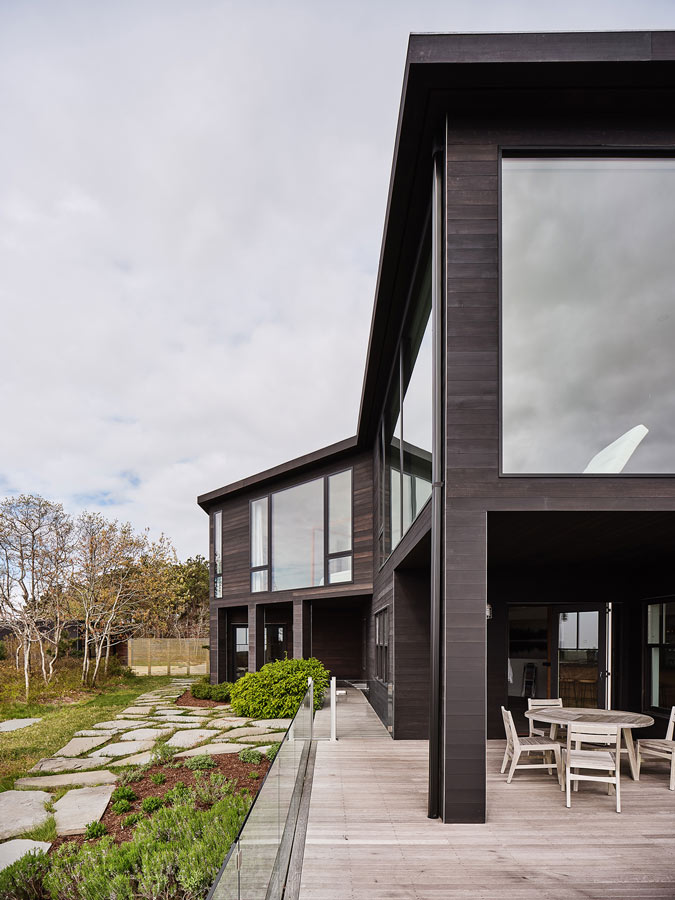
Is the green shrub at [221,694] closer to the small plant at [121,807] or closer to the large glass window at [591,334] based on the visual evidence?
the small plant at [121,807]

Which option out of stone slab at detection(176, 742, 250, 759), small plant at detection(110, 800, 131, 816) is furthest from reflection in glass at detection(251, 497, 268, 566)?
small plant at detection(110, 800, 131, 816)

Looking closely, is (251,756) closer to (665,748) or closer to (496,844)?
(496,844)

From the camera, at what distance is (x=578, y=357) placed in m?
6.05

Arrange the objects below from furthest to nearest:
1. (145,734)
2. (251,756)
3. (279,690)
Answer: (279,690) → (145,734) → (251,756)

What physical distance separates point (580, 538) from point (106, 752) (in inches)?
296

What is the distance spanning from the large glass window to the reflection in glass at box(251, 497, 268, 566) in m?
13.2

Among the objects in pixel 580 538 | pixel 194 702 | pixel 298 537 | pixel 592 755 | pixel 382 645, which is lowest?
pixel 194 702

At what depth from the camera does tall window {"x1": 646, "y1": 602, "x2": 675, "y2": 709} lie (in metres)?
9.29

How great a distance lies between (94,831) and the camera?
21.1 feet

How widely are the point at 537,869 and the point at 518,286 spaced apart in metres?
4.53

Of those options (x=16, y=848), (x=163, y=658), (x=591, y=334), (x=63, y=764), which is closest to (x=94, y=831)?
(x=16, y=848)

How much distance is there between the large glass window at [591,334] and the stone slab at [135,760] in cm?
666

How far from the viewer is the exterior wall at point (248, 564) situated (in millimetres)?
15531

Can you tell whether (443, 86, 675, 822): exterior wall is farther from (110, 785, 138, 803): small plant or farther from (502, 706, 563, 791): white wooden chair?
(110, 785, 138, 803): small plant
